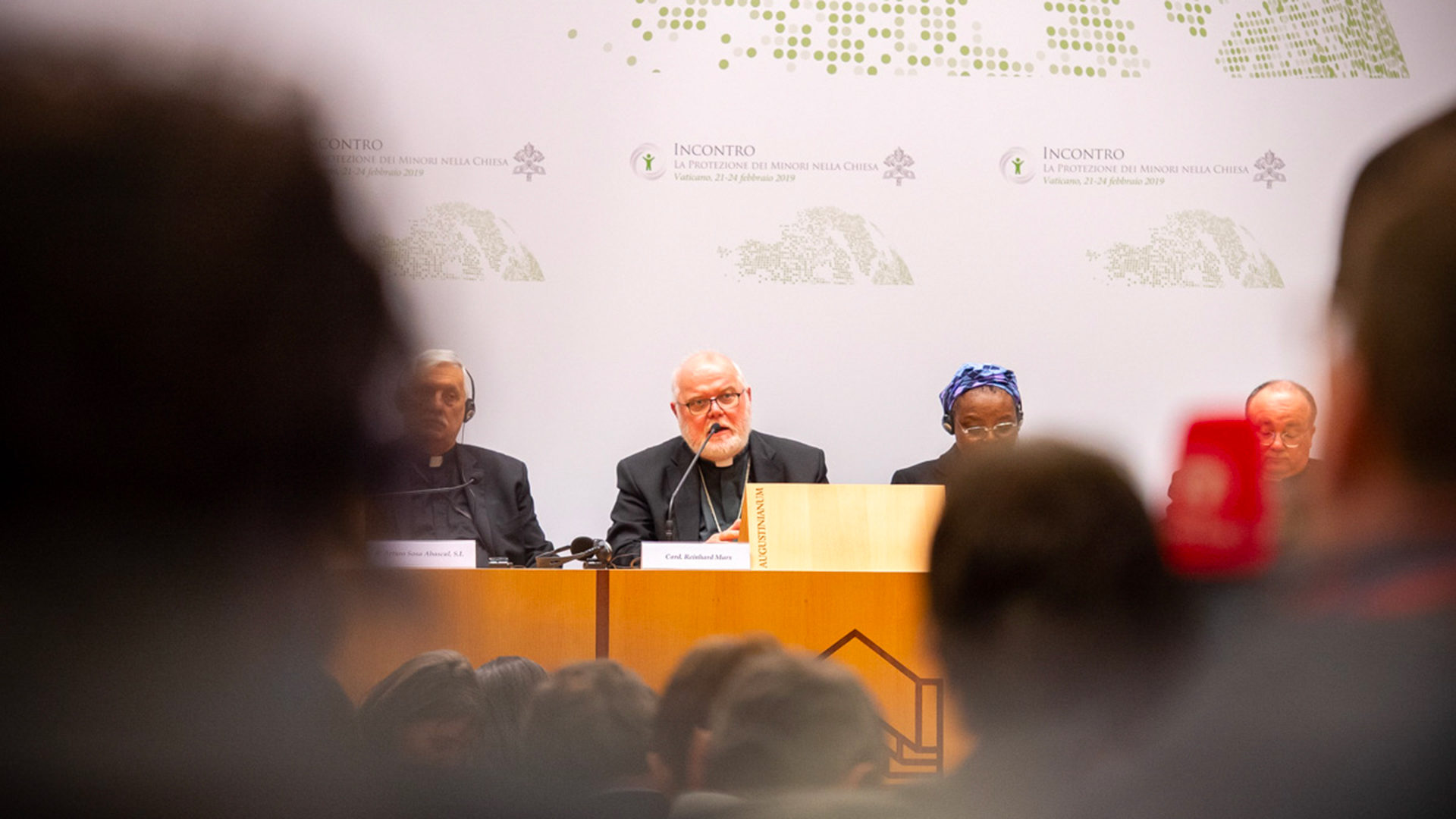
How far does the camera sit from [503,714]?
35 cm

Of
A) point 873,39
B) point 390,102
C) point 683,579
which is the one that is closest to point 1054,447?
point 390,102

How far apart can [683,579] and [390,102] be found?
4.36 feet

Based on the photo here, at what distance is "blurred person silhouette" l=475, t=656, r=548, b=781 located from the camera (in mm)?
340

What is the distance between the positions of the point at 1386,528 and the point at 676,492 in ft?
7.42

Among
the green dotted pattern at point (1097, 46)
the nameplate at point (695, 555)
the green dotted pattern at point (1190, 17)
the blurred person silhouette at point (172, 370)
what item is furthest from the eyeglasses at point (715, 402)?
the blurred person silhouette at point (172, 370)

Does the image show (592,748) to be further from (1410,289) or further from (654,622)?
(654,622)

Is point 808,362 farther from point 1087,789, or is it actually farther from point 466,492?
point 1087,789

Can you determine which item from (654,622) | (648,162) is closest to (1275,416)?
(648,162)

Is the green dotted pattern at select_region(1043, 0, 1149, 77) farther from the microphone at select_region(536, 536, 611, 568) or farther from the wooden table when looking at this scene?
the wooden table

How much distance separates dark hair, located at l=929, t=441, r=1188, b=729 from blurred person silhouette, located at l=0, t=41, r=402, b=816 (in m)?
0.19

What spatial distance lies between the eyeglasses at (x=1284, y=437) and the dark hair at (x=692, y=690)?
243 centimetres

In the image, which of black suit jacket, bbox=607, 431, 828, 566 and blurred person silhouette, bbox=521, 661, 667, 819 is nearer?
blurred person silhouette, bbox=521, 661, 667, 819

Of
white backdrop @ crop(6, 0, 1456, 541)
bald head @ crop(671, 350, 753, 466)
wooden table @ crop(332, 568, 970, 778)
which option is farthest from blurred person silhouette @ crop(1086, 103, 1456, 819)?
white backdrop @ crop(6, 0, 1456, 541)

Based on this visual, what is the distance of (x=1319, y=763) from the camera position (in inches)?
12.5
